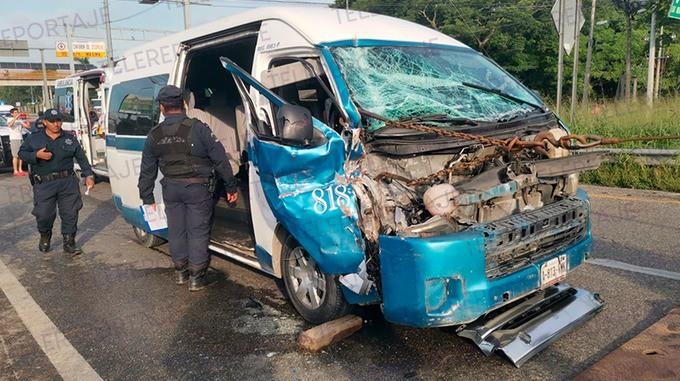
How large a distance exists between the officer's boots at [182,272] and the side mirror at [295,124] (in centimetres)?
221

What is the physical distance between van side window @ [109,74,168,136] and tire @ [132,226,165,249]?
1175mm

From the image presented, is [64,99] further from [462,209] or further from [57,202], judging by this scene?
[462,209]

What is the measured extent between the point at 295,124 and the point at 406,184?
29.8 inches

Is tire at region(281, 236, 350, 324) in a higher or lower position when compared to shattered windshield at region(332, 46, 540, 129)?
lower

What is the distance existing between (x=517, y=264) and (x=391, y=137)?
1017 mm

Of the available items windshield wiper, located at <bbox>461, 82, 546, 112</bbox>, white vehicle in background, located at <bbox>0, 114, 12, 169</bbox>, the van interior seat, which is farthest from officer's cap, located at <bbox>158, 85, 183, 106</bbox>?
white vehicle in background, located at <bbox>0, 114, 12, 169</bbox>

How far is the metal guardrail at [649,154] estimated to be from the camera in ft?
25.5

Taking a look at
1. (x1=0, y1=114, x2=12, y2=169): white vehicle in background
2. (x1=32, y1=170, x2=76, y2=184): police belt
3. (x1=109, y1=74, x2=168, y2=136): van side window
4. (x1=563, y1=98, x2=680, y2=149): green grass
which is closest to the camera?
(x1=109, y1=74, x2=168, y2=136): van side window

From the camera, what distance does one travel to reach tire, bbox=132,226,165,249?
635cm

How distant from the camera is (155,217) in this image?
16.5ft

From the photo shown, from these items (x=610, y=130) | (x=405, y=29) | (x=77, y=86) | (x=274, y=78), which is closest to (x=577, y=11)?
(x=610, y=130)

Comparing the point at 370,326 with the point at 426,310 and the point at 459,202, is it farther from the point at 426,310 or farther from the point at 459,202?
the point at 459,202

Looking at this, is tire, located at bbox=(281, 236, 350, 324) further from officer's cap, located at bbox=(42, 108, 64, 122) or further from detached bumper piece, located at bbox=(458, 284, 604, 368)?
officer's cap, located at bbox=(42, 108, 64, 122)

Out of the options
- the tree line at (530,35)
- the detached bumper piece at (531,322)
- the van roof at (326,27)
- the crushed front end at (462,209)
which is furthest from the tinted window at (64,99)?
the tree line at (530,35)
